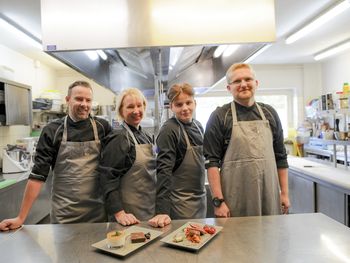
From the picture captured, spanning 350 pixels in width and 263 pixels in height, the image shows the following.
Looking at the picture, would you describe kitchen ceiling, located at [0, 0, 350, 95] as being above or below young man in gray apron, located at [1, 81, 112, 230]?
above

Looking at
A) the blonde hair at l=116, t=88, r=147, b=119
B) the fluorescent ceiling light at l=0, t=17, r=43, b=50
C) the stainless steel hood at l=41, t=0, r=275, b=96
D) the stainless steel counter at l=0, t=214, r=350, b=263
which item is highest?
the fluorescent ceiling light at l=0, t=17, r=43, b=50

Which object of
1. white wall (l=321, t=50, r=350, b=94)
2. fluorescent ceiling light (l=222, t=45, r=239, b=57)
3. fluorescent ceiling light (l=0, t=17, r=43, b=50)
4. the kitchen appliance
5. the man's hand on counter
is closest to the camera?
the man's hand on counter

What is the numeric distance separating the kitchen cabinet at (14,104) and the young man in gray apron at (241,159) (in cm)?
252

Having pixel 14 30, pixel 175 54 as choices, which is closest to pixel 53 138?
pixel 175 54

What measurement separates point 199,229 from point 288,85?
15.6 ft

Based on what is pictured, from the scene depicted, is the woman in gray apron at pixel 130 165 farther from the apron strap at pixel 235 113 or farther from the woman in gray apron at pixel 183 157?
the apron strap at pixel 235 113

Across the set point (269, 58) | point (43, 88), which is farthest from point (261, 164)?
point (43, 88)

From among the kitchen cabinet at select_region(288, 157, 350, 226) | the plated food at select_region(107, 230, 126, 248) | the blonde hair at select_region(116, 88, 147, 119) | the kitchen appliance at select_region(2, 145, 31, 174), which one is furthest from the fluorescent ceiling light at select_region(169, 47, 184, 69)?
the kitchen appliance at select_region(2, 145, 31, 174)

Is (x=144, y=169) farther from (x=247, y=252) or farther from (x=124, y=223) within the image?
(x=247, y=252)

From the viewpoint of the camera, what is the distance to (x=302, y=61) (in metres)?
4.91

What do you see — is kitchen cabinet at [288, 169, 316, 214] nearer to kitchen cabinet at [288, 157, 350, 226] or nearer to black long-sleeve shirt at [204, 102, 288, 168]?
kitchen cabinet at [288, 157, 350, 226]

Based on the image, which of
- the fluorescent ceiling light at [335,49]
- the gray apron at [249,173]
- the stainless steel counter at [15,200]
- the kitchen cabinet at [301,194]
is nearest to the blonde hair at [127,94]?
the gray apron at [249,173]

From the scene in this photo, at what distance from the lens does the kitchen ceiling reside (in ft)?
5.54

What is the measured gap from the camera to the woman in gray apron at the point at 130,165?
127 centimetres
